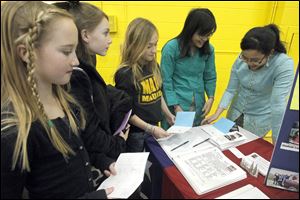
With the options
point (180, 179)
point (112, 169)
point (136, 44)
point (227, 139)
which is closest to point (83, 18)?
point (136, 44)

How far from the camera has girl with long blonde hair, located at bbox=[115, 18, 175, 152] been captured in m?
1.50

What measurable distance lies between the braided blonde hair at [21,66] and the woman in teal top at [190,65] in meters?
1.09

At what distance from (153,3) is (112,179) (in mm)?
2021

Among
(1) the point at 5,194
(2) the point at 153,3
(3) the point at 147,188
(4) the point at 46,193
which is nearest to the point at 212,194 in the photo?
(3) the point at 147,188

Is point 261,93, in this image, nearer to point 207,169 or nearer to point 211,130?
point 211,130

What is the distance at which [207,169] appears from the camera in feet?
3.63

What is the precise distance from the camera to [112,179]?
1.04 metres

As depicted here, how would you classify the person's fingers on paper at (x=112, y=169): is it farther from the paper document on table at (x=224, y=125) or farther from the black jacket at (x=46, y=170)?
the paper document on table at (x=224, y=125)

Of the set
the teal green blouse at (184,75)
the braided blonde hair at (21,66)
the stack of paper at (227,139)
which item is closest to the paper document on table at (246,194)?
the stack of paper at (227,139)

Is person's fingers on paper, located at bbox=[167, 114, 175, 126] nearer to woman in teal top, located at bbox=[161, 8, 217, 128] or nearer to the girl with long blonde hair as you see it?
woman in teal top, located at bbox=[161, 8, 217, 128]

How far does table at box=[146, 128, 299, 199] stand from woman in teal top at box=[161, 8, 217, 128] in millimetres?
566

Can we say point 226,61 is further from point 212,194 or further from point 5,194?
point 5,194

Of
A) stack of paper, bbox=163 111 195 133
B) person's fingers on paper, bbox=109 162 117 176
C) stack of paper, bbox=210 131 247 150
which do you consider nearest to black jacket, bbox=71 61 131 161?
person's fingers on paper, bbox=109 162 117 176

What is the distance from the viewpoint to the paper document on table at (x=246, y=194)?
0.97 metres
